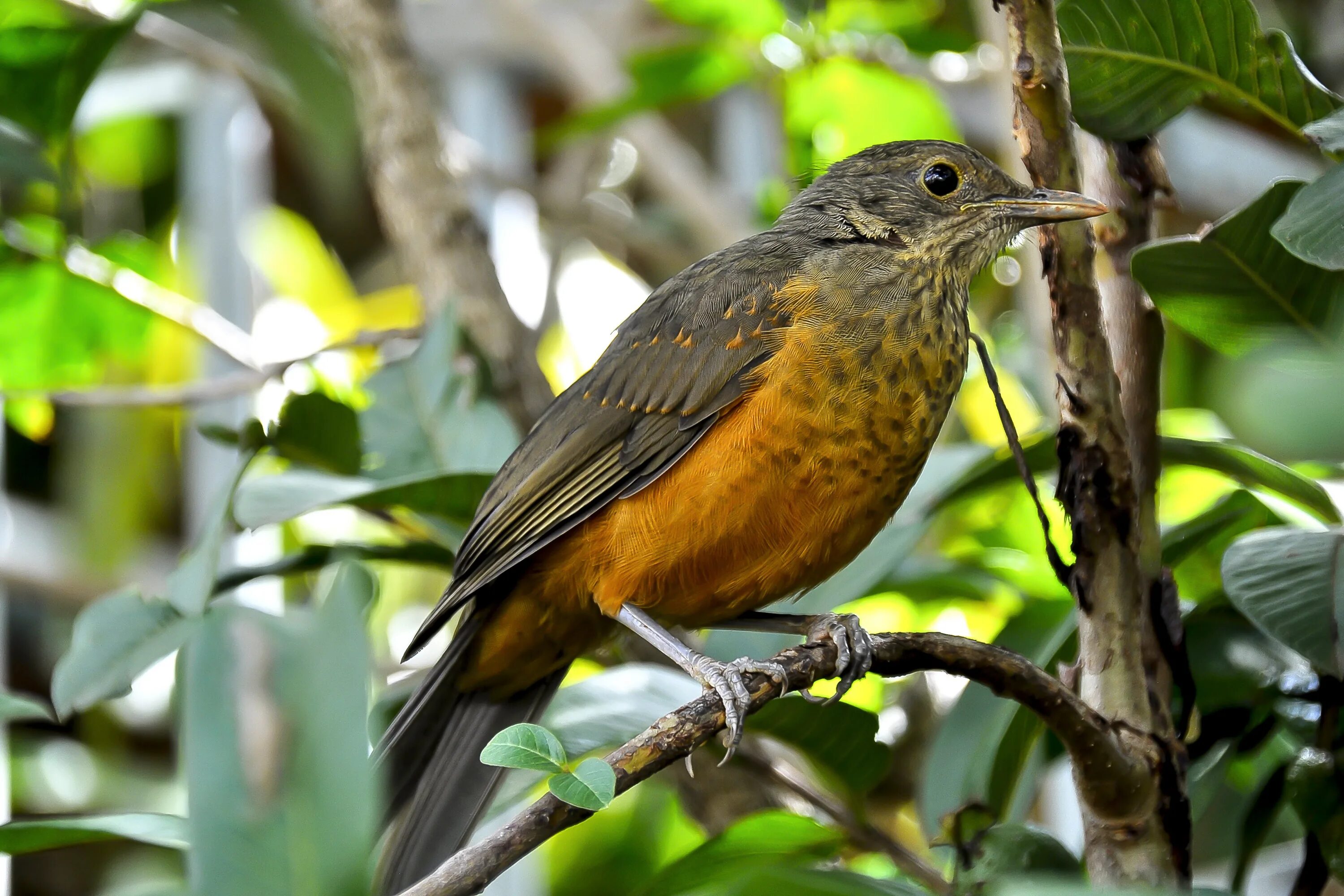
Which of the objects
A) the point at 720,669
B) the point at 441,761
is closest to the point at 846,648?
the point at 720,669

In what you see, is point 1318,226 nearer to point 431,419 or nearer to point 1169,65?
point 1169,65

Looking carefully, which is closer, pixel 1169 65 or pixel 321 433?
pixel 1169 65

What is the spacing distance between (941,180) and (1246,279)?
784mm

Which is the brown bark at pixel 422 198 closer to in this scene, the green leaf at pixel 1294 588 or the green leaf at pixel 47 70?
the green leaf at pixel 47 70

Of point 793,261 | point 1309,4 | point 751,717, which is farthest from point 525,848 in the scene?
point 1309,4

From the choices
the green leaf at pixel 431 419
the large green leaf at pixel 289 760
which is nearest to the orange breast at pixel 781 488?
the green leaf at pixel 431 419

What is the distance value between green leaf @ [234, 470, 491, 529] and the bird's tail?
0.20 m

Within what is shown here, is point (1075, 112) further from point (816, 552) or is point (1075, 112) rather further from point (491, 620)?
point (491, 620)

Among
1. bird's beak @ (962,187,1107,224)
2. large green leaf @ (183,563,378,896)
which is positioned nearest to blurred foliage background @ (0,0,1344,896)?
large green leaf @ (183,563,378,896)

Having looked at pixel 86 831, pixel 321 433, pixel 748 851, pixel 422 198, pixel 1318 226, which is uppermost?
pixel 422 198

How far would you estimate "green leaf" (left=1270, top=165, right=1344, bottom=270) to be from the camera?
132cm

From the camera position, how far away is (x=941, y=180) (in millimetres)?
2256

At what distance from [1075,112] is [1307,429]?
1321mm

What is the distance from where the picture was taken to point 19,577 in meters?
3.79
